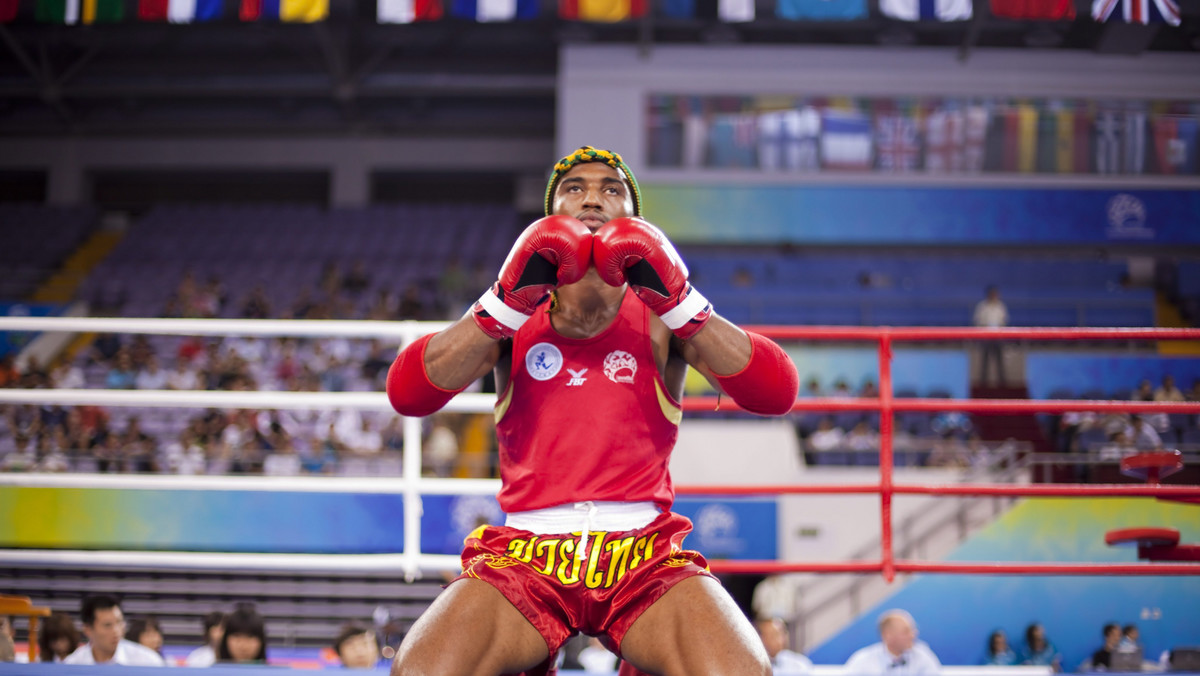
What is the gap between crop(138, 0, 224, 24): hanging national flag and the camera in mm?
10469

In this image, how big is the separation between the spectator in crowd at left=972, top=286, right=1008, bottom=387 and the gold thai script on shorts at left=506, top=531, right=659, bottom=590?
987cm

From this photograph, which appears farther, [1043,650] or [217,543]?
[1043,650]

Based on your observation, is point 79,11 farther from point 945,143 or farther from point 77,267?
point 945,143

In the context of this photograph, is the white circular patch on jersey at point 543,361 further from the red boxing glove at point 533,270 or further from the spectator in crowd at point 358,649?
the spectator in crowd at point 358,649

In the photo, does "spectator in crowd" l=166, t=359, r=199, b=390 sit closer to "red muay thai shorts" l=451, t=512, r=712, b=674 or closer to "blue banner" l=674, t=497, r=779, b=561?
"blue banner" l=674, t=497, r=779, b=561

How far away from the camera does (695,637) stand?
1.66 metres

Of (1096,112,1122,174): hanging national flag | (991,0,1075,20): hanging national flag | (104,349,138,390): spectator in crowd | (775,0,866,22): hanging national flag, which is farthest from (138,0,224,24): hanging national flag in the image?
(1096,112,1122,174): hanging national flag

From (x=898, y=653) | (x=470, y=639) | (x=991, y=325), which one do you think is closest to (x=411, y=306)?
(x=991, y=325)

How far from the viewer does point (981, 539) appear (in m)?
8.18

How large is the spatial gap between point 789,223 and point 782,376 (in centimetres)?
1056

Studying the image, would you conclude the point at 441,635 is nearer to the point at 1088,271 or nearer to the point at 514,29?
the point at 514,29

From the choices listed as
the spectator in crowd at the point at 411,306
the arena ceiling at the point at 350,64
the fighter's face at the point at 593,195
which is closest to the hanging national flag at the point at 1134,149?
the arena ceiling at the point at 350,64

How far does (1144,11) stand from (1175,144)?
3299 millimetres

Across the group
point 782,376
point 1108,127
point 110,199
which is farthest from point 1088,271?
point 110,199
